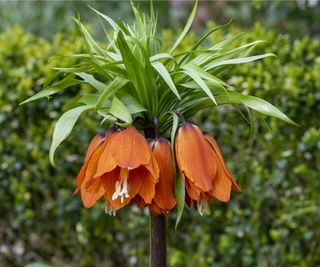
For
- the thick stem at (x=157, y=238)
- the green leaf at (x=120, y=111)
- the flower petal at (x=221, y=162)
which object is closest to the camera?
the green leaf at (x=120, y=111)

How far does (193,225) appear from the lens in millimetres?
3402

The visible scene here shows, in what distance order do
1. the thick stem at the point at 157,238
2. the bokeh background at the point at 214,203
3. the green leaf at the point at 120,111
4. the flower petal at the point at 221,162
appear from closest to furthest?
the green leaf at the point at 120,111 < the flower petal at the point at 221,162 < the thick stem at the point at 157,238 < the bokeh background at the point at 214,203

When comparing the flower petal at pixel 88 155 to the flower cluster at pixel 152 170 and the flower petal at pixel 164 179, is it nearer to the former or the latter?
the flower cluster at pixel 152 170

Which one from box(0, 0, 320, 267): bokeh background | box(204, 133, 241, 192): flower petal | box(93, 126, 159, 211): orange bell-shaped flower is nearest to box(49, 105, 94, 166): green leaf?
box(93, 126, 159, 211): orange bell-shaped flower

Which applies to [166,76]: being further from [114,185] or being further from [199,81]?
[114,185]

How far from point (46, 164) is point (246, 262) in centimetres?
113

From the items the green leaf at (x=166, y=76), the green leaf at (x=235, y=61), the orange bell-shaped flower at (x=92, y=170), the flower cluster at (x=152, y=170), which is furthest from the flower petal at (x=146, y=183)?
the green leaf at (x=235, y=61)

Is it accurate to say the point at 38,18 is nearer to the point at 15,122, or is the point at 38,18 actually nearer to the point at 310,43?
the point at 15,122

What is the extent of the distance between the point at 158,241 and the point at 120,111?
1.38ft

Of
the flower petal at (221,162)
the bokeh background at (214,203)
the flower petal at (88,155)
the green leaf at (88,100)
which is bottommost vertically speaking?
the bokeh background at (214,203)

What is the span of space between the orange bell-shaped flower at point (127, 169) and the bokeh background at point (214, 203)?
3.90 ft

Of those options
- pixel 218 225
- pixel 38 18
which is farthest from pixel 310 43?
pixel 38 18

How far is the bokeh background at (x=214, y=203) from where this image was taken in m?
3.05

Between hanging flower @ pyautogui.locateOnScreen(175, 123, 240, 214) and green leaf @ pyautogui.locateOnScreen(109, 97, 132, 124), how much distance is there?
0.17 meters
